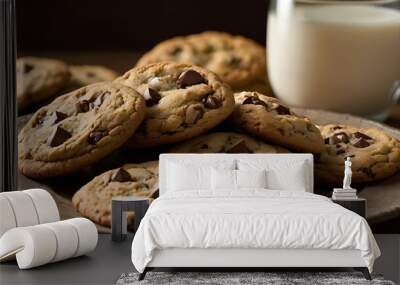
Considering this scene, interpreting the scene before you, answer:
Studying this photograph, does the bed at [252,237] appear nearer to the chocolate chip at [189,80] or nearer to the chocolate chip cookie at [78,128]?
the chocolate chip cookie at [78,128]

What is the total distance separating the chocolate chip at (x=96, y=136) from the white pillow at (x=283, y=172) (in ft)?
3.35

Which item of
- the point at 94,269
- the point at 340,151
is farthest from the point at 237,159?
the point at 94,269

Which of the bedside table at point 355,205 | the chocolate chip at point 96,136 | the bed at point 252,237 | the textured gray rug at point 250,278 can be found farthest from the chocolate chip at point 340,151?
the chocolate chip at point 96,136

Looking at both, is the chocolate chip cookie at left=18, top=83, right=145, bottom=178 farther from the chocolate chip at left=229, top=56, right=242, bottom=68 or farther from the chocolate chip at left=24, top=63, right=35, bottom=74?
the chocolate chip at left=229, top=56, right=242, bottom=68

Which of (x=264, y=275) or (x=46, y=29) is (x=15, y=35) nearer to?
(x=46, y=29)

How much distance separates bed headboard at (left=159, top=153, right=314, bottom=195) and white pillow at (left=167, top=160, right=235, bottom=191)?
0.06 meters

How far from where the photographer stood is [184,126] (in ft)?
18.8

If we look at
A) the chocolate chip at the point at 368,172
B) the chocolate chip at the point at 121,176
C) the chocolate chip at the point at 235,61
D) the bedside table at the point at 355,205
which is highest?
the chocolate chip at the point at 235,61

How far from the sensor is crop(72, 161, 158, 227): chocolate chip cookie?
580 centimetres

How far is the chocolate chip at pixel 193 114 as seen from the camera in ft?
18.7

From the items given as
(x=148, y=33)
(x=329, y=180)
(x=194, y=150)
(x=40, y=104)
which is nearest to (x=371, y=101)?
(x=329, y=180)

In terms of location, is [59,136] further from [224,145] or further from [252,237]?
[252,237]

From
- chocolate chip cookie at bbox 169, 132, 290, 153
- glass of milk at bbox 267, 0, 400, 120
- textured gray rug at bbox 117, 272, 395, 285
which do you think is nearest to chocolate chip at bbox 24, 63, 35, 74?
chocolate chip cookie at bbox 169, 132, 290, 153

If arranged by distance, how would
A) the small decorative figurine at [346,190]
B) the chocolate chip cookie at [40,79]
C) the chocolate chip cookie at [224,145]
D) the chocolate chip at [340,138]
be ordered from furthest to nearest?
the chocolate chip cookie at [40,79]
the chocolate chip at [340,138]
the chocolate chip cookie at [224,145]
the small decorative figurine at [346,190]
